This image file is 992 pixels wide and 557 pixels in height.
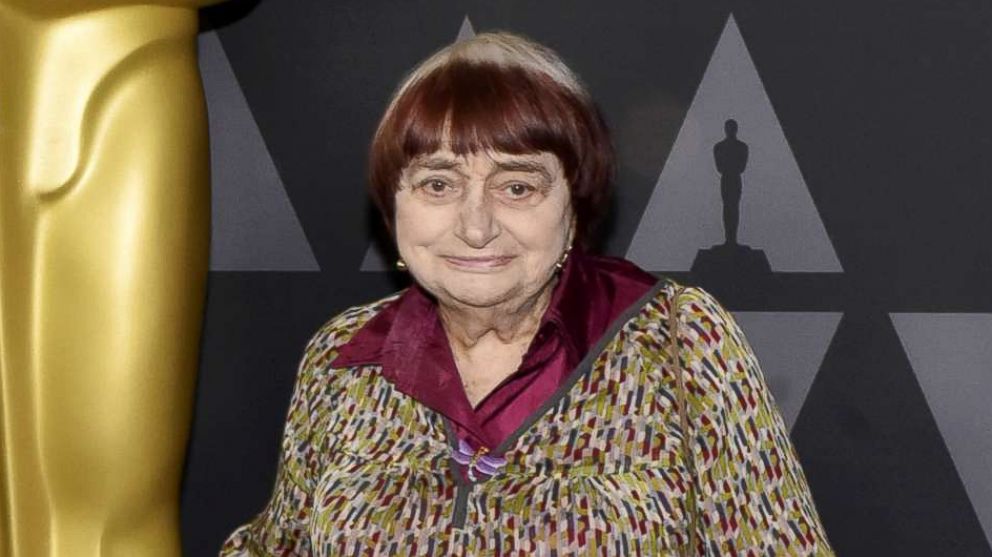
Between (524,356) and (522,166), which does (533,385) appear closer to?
(524,356)

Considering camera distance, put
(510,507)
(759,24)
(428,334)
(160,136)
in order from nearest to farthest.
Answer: (510,507) < (428,334) < (160,136) < (759,24)

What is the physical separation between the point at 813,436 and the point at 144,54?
3.44 feet

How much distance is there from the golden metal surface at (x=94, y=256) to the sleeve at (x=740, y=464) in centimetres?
75

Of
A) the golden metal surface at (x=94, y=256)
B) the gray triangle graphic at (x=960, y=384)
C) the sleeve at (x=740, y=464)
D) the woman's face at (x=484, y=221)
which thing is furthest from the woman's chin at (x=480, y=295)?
the gray triangle graphic at (x=960, y=384)

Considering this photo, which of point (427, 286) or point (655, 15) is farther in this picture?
point (655, 15)

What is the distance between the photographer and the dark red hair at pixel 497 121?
59.7 inches

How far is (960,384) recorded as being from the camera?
1.99m

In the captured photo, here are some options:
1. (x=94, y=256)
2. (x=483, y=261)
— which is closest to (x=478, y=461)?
(x=483, y=261)

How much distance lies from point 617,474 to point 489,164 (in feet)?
1.13

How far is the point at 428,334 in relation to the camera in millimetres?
1672

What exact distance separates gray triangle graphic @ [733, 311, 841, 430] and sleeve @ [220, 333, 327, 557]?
2.21 ft

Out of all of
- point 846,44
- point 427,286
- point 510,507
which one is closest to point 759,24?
point 846,44

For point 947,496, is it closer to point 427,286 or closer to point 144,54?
point 427,286

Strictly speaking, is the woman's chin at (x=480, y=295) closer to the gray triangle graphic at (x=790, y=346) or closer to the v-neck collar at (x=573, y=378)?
the v-neck collar at (x=573, y=378)
